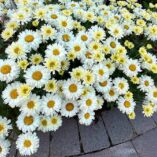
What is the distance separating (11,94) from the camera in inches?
77.1

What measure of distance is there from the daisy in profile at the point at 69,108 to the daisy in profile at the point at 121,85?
12.9 inches

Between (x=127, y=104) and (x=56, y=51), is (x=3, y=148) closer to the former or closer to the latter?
(x=56, y=51)

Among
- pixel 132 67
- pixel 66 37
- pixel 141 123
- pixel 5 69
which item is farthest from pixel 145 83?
pixel 5 69

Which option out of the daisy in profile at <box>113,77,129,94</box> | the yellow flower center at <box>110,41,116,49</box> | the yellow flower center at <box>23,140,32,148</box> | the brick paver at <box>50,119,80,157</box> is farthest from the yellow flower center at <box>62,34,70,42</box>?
the yellow flower center at <box>23,140,32,148</box>

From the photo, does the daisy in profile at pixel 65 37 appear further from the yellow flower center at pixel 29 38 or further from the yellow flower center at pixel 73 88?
the yellow flower center at pixel 73 88

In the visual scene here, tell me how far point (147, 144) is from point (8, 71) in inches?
47.8

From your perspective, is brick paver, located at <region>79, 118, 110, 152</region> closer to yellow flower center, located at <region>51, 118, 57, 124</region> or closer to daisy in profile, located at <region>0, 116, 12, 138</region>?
yellow flower center, located at <region>51, 118, 57, 124</region>

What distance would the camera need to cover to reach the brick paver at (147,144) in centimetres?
229

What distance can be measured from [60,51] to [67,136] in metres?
0.69

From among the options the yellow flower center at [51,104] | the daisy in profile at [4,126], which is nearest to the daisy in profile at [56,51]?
the yellow flower center at [51,104]

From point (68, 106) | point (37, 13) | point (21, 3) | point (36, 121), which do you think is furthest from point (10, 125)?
point (21, 3)

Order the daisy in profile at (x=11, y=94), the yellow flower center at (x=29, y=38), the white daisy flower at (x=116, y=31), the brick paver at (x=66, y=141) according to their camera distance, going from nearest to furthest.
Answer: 1. the daisy in profile at (x=11, y=94)
2. the yellow flower center at (x=29, y=38)
3. the brick paver at (x=66, y=141)
4. the white daisy flower at (x=116, y=31)

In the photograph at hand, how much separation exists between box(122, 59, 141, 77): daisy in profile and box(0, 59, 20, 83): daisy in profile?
78cm

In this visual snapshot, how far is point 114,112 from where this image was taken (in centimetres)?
253
